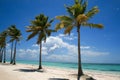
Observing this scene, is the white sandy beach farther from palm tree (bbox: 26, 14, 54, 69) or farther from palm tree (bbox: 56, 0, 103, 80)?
palm tree (bbox: 26, 14, 54, 69)

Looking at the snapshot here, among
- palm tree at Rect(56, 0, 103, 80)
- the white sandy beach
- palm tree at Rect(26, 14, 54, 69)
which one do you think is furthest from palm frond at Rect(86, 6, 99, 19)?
palm tree at Rect(26, 14, 54, 69)

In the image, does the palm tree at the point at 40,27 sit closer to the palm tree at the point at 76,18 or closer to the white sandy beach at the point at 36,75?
the white sandy beach at the point at 36,75

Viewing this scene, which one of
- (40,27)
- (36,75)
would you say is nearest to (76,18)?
(36,75)

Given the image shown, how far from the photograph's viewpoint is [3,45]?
184 feet

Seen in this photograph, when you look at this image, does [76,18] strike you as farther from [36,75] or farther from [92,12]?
[36,75]

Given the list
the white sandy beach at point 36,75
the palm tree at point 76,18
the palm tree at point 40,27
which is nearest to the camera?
the white sandy beach at point 36,75

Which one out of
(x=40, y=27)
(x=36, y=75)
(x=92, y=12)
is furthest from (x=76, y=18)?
(x=40, y=27)

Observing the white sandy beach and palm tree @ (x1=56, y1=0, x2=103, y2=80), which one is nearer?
the white sandy beach

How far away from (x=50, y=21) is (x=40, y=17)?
187 centimetres

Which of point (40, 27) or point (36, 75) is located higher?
point (40, 27)

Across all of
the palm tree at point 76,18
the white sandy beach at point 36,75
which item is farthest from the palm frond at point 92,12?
the white sandy beach at point 36,75

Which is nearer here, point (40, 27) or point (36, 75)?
point (36, 75)

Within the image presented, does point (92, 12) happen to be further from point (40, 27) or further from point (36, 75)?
point (40, 27)

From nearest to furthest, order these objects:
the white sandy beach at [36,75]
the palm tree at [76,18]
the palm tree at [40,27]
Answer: the white sandy beach at [36,75] < the palm tree at [76,18] < the palm tree at [40,27]
